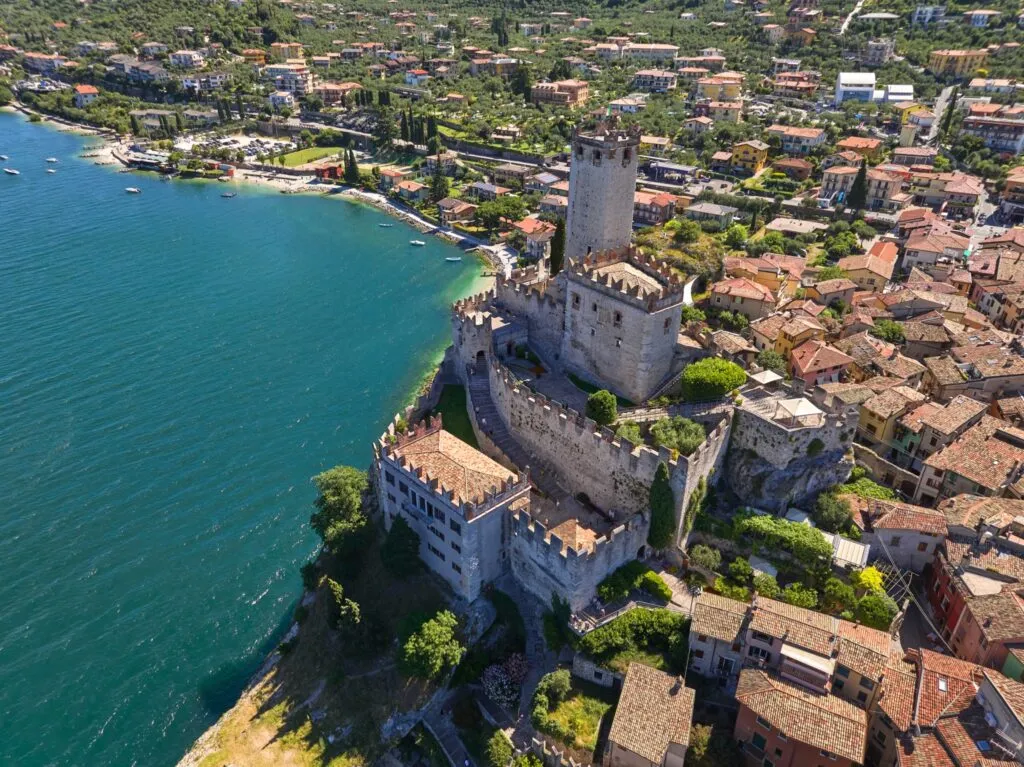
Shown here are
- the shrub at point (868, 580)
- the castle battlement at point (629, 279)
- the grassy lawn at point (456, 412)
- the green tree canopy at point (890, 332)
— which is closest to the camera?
the shrub at point (868, 580)

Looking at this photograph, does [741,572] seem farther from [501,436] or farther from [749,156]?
[749,156]

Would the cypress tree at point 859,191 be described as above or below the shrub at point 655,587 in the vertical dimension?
above

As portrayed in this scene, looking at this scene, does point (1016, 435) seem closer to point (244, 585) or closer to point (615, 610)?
point (615, 610)

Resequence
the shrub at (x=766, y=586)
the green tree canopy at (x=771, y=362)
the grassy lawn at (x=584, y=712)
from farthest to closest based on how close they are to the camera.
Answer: the green tree canopy at (x=771, y=362) → the shrub at (x=766, y=586) → the grassy lawn at (x=584, y=712)

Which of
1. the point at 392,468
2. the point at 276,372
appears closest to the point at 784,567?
the point at 392,468

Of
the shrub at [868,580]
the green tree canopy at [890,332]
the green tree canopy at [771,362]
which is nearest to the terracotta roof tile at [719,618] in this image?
the shrub at [868,580]

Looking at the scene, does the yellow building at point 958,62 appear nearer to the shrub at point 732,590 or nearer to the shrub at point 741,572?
the shrub at point 741,572

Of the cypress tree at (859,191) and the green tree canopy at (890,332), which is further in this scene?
the cypress tree at (859,191)
